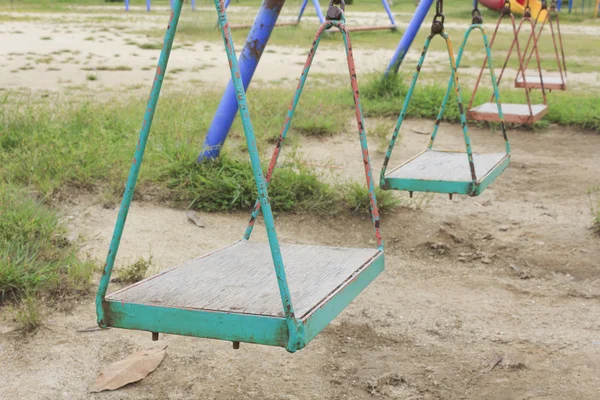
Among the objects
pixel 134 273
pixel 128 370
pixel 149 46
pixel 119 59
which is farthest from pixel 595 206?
pixel 149 46

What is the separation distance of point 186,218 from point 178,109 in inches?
61.7

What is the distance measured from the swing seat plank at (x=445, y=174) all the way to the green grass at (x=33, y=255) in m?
1.18

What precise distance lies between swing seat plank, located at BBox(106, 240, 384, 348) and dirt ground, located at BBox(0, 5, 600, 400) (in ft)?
1.35

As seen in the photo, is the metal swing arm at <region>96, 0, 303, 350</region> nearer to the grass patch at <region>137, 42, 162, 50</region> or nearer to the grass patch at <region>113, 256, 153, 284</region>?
the grass patch at <region>113, 256, 153, 284</region>

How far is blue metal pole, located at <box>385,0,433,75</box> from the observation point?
5293 mm

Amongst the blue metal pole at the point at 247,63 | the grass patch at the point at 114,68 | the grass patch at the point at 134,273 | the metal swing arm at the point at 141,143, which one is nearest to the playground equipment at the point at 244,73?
the blue metal pole at the point at 247,63

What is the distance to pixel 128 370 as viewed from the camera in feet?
7.49

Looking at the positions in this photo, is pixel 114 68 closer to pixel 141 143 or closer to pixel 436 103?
pixel 436 103

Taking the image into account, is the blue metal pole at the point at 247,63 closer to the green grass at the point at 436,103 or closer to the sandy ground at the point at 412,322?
the sandy ground at the point at 412,322

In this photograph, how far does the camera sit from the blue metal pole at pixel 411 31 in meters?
5.29

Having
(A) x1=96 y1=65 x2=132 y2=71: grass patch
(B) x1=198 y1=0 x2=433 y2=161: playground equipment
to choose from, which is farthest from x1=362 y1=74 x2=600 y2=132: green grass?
(A) x1=96 y1=65 x2=132 y2=71: grass patch

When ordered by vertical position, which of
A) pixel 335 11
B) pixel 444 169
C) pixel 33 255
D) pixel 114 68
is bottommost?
pixel 114 68

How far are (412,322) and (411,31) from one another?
320cm

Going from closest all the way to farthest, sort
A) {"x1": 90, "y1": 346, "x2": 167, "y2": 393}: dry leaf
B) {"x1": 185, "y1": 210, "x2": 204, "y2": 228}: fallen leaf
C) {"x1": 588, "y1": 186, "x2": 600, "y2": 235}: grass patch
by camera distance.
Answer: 1. {"x1": 90, "y1": 346, "x2": 167, "y2": 393}: dry leaf
2. {"x1": 185, "y1": 210, "x2": 204, "y2": 228}: fallen leaf
3. {"x1": 588, "y1": 186, "x2": 600, "y2": 235}: grass patch
